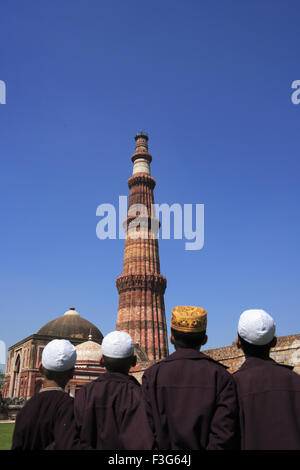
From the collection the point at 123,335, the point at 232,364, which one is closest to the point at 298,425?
the point at 123,335

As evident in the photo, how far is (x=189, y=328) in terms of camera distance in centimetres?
261

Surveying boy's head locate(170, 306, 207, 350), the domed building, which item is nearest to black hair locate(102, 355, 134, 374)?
boy's head locate(170, 306, 207, 350)

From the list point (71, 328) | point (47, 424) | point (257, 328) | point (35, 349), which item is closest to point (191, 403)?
point (257, 328)

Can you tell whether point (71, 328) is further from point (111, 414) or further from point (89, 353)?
point (111, 414)

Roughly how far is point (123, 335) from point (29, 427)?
0.83m

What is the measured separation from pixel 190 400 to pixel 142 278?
84.1 ft

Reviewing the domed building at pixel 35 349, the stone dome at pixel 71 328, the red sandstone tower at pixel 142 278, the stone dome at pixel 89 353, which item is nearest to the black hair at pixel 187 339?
the stone dome at pixel 89 353

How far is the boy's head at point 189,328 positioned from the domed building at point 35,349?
85.8ft

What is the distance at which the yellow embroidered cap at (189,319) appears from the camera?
262 cm

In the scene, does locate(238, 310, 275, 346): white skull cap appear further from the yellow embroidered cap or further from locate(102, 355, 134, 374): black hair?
locate(102, 355, 134, 374): black hair

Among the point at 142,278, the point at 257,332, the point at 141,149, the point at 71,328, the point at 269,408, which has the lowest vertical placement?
the point at 269,408

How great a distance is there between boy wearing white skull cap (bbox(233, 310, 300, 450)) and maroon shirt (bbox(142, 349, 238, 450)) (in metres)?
0.08
